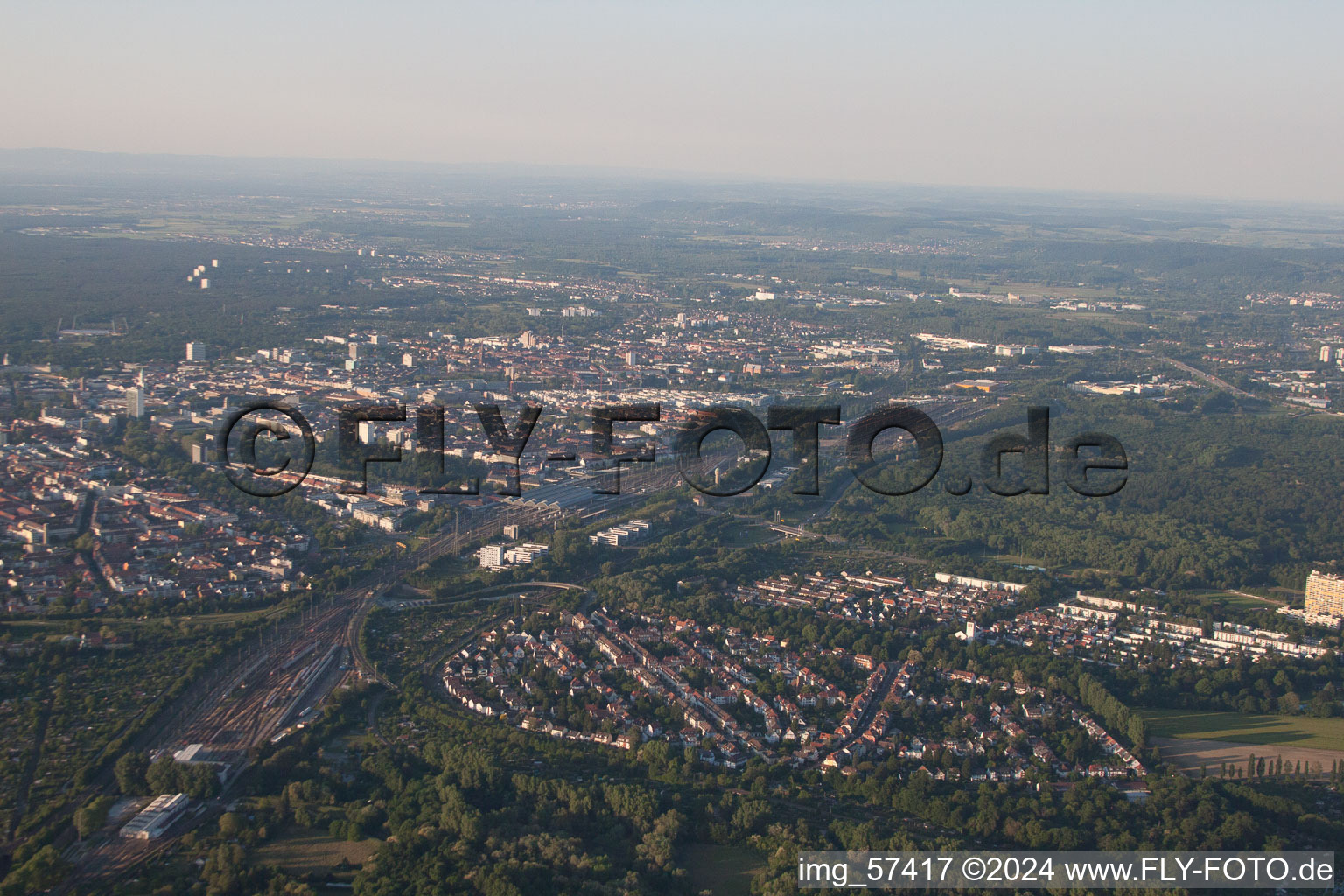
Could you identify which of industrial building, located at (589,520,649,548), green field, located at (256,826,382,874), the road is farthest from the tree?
the road

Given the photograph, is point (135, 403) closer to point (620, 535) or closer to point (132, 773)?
point (620, 535)

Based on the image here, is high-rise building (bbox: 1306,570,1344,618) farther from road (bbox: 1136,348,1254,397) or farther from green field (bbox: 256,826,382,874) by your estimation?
road (bbox: 1136,348,1254,397)

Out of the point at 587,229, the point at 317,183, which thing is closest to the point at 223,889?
the point at 587,229

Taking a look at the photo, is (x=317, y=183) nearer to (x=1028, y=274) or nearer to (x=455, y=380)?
(x=1028, y=274)

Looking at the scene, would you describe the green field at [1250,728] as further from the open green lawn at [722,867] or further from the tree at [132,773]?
the tree at [132,773]

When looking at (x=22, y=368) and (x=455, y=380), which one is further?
(x=455, y=380)

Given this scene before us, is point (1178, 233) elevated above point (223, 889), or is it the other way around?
point (1178, 233)

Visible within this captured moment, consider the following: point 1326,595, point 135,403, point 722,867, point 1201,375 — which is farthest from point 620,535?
point 1201,375
